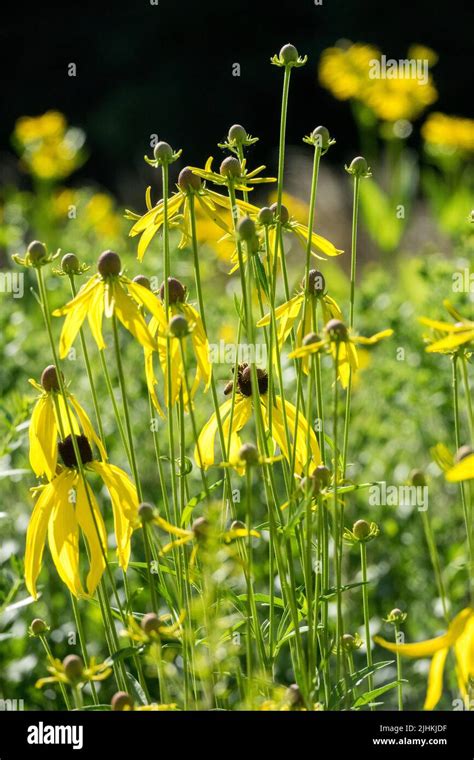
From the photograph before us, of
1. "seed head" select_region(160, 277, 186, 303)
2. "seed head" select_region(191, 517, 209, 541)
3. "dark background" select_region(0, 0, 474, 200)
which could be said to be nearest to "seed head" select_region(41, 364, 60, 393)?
"seed head" select_region(160, 277, 186, 303)

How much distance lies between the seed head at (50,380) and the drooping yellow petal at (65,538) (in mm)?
82

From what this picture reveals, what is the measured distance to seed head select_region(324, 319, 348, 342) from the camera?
25.5 inches

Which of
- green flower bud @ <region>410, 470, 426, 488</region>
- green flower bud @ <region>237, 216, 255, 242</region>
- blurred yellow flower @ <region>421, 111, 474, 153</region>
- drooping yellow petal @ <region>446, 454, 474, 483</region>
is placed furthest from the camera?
blurred yellow flower @ <region>421, 111, 474, 153</region>

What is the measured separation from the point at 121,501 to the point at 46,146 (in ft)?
8.65

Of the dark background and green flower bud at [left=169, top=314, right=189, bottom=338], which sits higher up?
the dark background

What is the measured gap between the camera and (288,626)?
85cm

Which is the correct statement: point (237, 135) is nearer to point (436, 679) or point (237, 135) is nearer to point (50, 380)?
point (50, 380)

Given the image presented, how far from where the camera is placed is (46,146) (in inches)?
128

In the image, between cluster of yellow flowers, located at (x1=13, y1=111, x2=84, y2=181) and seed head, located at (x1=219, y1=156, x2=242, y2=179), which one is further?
cluster of yellow flowers, located at (x1=13, y1=111, x2=84, y2=181)

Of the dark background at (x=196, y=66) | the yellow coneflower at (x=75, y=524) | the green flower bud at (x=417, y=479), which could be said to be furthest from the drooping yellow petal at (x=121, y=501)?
the dark background at (x=196, y=66)

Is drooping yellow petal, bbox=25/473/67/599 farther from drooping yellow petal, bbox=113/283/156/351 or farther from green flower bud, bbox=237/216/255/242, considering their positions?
green flower bud, bbox=237/216/255/242

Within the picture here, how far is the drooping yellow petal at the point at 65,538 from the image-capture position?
2.64 ft

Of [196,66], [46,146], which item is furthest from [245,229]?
[196,66]
